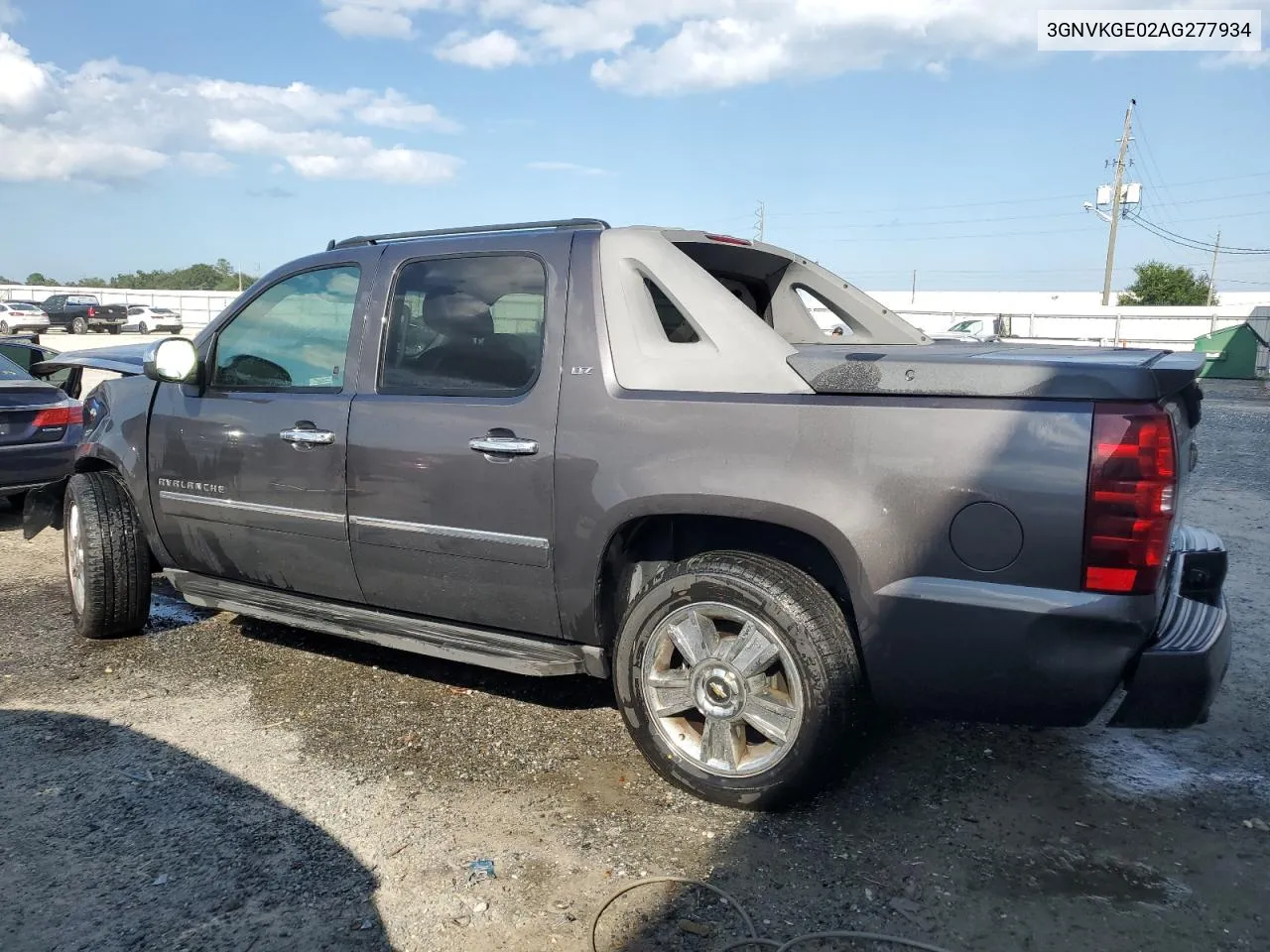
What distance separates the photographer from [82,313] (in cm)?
4028

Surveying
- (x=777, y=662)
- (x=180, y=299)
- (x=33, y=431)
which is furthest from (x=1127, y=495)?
(x=180, y=299)

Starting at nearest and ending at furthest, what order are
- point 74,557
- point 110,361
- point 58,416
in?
point 74,557 < point 110,361 < point 58,416

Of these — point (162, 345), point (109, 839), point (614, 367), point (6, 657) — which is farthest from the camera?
point (6, 657)

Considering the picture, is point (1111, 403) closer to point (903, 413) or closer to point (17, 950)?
point (903, 413)

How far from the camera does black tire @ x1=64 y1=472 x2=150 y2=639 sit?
180 inches

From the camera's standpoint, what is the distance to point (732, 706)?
10.2 ft

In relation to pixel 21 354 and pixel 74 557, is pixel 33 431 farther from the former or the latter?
pixel 21 354

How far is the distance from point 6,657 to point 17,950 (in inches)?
101

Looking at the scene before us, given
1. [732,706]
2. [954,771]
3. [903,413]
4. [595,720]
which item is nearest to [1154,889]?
[954,771]

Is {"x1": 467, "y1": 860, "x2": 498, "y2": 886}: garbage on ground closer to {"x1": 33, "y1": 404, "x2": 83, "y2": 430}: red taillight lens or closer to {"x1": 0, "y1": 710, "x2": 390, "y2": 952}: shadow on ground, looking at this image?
{"x1": 0, "y1": 710, "x2": 390, "y2": 952}: shadow on ground

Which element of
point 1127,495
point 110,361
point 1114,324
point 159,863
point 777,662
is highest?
point 1114,324

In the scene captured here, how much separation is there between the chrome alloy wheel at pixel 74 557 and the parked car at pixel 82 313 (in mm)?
40439

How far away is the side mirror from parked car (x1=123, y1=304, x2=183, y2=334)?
4177cm

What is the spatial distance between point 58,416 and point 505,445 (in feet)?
17.8
